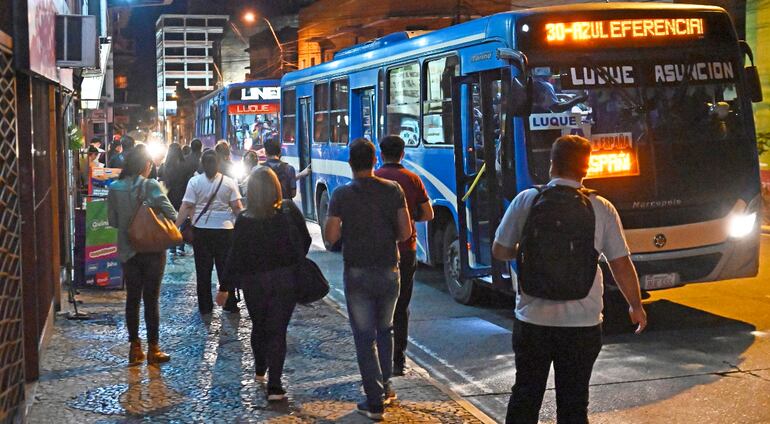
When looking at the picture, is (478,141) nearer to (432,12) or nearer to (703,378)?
(703,378)

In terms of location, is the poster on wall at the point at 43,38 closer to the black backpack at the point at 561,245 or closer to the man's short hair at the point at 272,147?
the man's short hair at the point at 272,147

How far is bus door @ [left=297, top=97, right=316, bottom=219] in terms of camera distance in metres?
18.2

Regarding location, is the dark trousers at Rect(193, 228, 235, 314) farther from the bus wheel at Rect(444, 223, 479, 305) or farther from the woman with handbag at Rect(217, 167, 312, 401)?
the woman with handbag at Rect(217, 167, 312, 401)

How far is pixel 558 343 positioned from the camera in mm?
4703

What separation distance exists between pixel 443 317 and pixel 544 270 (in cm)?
602

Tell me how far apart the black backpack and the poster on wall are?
14.1 feet

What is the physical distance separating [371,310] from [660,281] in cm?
370

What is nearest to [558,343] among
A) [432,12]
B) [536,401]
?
[536,401]

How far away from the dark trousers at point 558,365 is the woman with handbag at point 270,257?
2.45 m

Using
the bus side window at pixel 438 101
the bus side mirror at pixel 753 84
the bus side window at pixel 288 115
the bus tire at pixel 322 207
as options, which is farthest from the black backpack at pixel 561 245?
the bus side window at pixel 288 115

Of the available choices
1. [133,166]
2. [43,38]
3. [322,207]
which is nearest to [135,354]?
[133,166]

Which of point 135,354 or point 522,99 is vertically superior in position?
point 522,99

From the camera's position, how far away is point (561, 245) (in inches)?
181

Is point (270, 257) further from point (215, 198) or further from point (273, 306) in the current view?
point (215, 198)
